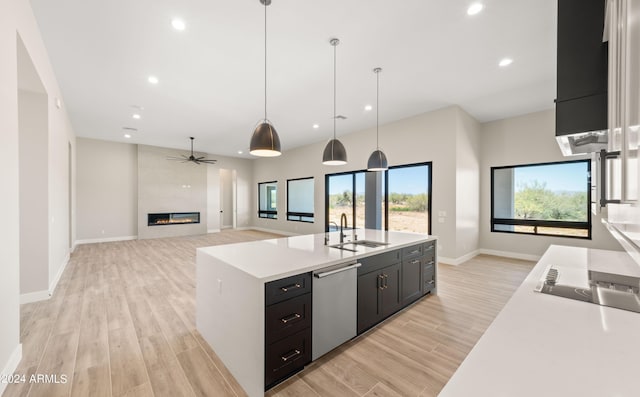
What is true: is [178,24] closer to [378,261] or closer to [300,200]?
[378,261]

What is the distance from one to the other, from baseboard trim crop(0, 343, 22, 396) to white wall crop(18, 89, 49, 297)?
174 centimetres

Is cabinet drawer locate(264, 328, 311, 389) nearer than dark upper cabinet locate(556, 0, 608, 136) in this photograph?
No

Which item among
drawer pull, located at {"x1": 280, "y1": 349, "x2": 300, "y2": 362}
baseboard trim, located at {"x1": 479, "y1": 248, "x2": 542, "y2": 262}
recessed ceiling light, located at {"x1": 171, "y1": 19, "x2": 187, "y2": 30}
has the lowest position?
baseboard trim, located at {"x1": 479, "y1": 248, "x2": 542, "y2": 262}

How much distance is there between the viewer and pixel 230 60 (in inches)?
137

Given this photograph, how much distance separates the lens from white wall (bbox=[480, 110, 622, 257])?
16.9ft

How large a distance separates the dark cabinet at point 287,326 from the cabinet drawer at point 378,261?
706 mm

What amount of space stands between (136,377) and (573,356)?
8.87 feet

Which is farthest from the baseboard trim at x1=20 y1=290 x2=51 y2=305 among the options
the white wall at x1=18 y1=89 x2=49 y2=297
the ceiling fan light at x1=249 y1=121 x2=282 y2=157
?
the ceiling fan light at x1=249 y1=121 x2=282 y2=157

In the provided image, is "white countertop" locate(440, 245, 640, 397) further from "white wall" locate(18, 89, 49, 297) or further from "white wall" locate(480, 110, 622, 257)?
"white wall" locate(480, 110, 622, 257)

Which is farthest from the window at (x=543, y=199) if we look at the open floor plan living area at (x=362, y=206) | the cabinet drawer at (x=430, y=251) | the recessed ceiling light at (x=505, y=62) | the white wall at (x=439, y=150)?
the cabinet drawer at (x=430, y=251)

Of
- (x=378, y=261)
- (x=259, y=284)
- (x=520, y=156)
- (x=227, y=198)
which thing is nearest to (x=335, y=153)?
(x=378, y=261)

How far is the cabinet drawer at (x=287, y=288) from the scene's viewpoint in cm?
175

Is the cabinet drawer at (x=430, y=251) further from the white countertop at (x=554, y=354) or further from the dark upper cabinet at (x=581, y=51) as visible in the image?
→ the dark upper cabinet at (x=581, y=51)

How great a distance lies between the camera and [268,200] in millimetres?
10719
